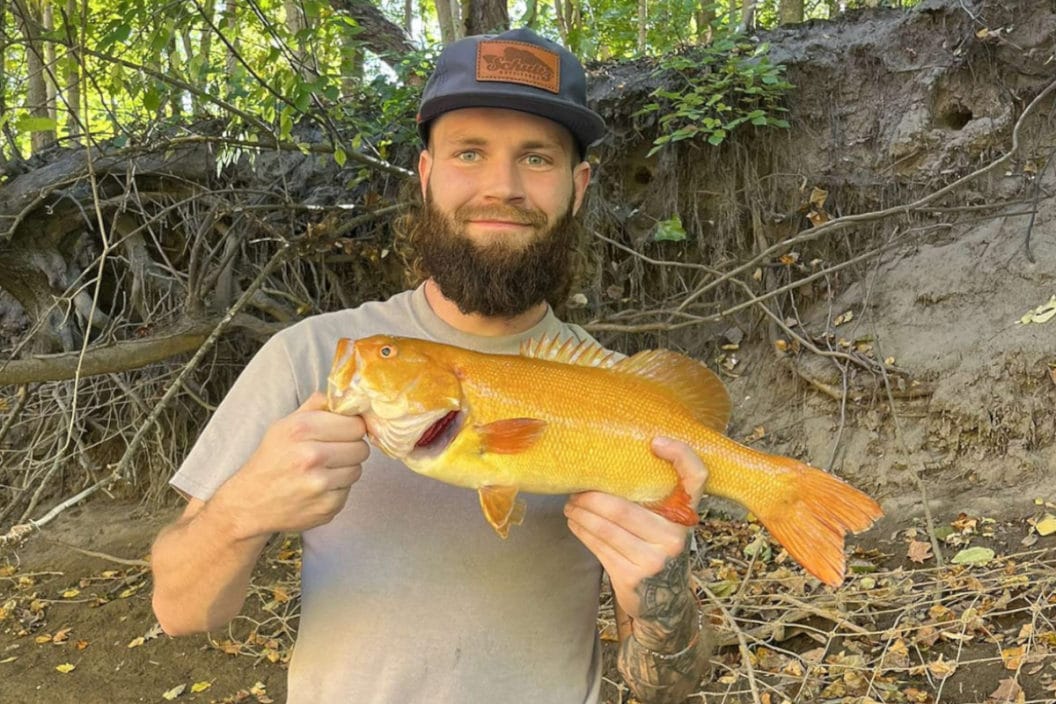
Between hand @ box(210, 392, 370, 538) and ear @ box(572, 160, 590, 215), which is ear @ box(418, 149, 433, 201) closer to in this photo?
ear @ box(572, 160, 590, 215)

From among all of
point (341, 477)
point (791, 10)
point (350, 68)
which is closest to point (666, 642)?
point (341, 477)

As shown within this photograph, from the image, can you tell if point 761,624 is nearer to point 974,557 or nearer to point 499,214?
point 974,557

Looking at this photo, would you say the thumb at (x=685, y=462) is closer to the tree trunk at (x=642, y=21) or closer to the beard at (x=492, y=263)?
the beard at (x=492, y=263)

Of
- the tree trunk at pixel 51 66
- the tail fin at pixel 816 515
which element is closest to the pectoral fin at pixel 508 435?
the tail fin at pixel 816 515

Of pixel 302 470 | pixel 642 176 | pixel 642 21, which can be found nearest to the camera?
pixel 302 470

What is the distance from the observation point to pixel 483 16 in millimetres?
6566

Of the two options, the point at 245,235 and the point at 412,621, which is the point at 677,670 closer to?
the point at 412,621

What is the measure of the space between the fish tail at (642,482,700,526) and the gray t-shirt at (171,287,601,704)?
0.41m

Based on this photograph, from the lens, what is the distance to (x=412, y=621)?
2002mm

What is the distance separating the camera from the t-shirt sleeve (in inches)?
78.4

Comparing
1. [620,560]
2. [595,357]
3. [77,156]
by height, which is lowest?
[620,560]

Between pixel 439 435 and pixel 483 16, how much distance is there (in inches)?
224

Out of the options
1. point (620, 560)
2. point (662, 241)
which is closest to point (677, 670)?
point (620, 560)

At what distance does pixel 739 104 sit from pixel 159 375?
552 cm
